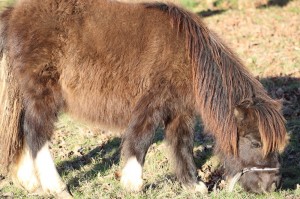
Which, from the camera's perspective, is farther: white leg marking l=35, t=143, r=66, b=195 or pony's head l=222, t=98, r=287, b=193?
white leg marking l=35, t=143, r=66, b=195

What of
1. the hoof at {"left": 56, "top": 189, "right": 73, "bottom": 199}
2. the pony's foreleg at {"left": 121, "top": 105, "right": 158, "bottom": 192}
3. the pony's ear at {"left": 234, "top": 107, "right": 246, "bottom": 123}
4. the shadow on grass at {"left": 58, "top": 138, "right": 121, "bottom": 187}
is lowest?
the shadow on grass at {"left": 58, "top": 138, "right": 121, "bottom": 187}

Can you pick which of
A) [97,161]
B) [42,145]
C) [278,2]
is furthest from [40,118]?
[278,2]

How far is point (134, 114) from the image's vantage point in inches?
220

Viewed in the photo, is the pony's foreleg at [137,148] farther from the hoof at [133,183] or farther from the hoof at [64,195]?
the hoof at [64,195]

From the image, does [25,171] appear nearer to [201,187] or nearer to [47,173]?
[47,173]

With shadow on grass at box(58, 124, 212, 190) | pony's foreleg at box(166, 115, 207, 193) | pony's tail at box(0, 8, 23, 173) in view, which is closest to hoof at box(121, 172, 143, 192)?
shadow on grass at box(58, 124, 212, 190)

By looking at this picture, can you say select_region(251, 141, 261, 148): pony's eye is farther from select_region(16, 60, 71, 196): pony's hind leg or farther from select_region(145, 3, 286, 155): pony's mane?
select_region(16, 60, 71, 196): pony's hind leg

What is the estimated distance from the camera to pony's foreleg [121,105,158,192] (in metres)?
5.50

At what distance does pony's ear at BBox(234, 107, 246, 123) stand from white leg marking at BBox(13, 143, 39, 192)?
246cm

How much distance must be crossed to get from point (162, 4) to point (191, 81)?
3.30ft

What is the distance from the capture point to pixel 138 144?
18.1ft

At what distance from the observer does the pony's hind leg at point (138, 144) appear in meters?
5.50

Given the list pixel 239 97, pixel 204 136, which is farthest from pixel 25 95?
pixel 204 136

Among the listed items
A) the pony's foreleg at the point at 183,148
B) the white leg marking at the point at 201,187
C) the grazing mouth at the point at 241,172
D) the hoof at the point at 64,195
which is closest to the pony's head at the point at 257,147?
the grazing mouth at the point at 241,172
